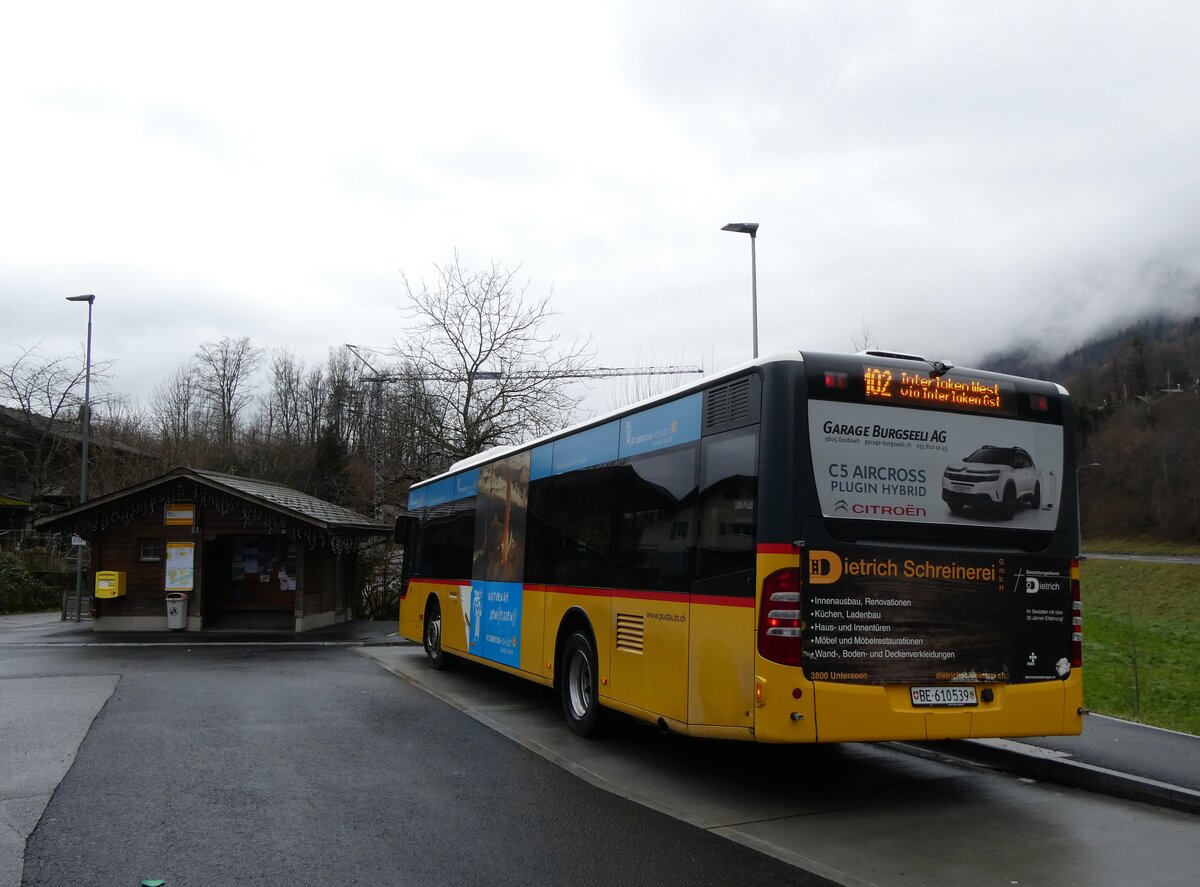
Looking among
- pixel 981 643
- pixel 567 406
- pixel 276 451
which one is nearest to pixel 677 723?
pixel 981 643

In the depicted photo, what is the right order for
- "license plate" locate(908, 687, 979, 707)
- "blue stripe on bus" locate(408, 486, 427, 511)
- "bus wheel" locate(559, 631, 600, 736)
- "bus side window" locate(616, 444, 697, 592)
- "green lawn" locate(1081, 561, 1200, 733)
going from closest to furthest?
"license plate" locate(908, 687, 979, 707), "bus side window" locate(616, 444, 697, 592), "bus wheel" locate(559, 631, 600, 736), "green lawn" locate(1081, 561, 1200, 733), "blue stripe on bus" locate(408, 486, 427, 511)

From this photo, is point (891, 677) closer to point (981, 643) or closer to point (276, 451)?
point (981, 643)

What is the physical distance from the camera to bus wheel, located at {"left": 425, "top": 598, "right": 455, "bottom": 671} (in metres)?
15.6

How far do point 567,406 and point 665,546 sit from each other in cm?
2161

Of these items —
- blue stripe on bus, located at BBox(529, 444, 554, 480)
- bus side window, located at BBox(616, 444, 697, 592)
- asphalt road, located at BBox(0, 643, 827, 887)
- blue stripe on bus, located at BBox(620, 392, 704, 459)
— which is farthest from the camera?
blue stripe on bus, located at BBox(529, 444, 554, 480)

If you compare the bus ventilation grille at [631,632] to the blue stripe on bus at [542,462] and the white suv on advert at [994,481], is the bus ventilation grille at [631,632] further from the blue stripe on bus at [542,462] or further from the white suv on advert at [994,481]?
the white suv on advert at [994,481]

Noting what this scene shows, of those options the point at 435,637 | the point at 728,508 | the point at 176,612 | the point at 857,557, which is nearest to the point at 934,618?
the point at 857,557

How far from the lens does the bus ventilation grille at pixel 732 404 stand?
23.1 ft

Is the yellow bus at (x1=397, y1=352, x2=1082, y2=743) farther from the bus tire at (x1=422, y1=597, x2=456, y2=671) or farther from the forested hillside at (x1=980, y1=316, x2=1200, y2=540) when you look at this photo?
the forested hillside at (x1=980, y1=316, x2=1200, y2=540)

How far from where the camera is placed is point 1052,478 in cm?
743

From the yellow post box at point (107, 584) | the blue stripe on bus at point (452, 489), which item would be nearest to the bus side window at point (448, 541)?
the blue stripe on bus at point (452, 489)

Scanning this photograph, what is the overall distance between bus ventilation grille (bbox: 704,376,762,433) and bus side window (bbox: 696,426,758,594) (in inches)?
3.2

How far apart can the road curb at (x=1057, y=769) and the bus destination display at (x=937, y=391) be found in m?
2.82

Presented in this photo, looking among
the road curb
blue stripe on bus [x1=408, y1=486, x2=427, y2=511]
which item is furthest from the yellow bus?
blue stripe on bus [x1=408, y1=486, x2=427, y2=511]
